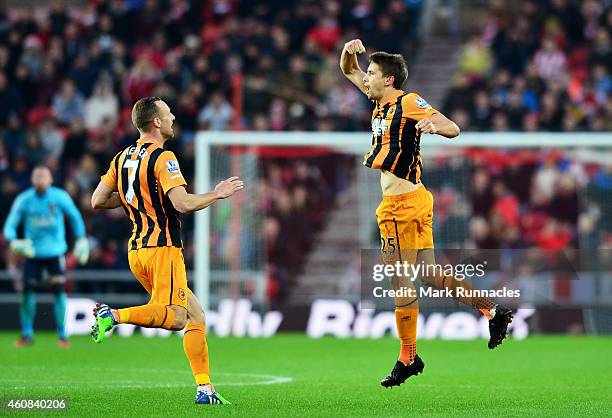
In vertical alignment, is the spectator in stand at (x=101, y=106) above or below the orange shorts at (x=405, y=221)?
above

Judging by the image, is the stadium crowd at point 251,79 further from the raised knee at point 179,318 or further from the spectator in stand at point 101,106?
the raised knee at point 179,318

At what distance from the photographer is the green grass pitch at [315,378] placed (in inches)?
353

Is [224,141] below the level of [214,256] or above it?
above

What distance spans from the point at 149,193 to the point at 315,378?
331 cm

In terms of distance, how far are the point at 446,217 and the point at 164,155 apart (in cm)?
1136

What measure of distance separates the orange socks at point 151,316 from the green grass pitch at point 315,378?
585 millimetres

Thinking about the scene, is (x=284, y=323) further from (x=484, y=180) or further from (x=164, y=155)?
(x=164, y=155)

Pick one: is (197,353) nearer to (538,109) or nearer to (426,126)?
(426,126)

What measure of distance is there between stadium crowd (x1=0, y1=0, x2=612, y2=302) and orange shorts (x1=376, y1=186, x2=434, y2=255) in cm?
1043

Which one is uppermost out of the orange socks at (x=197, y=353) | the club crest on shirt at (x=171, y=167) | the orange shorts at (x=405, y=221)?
the club crest on shirt at (x=171, y=167)

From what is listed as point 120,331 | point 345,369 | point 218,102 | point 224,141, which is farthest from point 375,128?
point 218,102

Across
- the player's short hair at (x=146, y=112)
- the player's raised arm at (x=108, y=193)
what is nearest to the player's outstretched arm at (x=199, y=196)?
the player's short hair at (x=146, y=112)

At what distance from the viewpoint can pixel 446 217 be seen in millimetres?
19969

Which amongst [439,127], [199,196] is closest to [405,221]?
[439,127]
